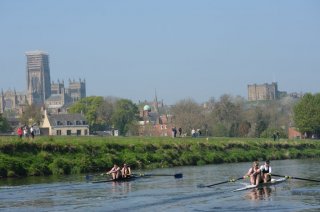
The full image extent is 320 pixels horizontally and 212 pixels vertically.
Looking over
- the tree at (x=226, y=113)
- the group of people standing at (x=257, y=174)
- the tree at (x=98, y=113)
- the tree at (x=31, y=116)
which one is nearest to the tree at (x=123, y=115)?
the tree at (x=98, y=113)

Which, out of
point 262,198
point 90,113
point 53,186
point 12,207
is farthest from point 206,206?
point 90,113

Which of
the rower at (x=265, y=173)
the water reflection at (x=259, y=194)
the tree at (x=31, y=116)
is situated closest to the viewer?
the water reflection at (x=259, y=194)

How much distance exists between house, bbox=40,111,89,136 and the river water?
127 meters

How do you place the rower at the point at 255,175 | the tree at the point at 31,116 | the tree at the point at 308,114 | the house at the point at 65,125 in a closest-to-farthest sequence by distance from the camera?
the rower at the point at 255,175, the tree at the point at 308,114, the house at the point at 65,125, the tree at the point at 31,116

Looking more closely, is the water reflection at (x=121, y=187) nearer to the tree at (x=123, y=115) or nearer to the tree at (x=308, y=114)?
the tree at (x=308, y=114)

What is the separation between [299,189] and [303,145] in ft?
215

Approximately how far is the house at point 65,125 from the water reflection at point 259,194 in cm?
13690

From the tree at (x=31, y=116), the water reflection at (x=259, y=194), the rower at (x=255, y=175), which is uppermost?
the tree at (x=31, y=116)

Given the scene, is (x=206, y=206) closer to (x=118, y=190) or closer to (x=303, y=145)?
(x=118, y=190)

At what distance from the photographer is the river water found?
3766 cm

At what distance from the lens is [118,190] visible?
47.1 m

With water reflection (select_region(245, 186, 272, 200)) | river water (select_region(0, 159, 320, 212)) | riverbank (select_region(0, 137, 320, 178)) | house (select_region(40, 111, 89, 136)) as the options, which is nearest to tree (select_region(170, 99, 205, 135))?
house (select_region(40, 111, 89, 136))

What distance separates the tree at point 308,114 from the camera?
143250 millimetres

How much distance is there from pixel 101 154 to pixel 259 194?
93.9 ft
